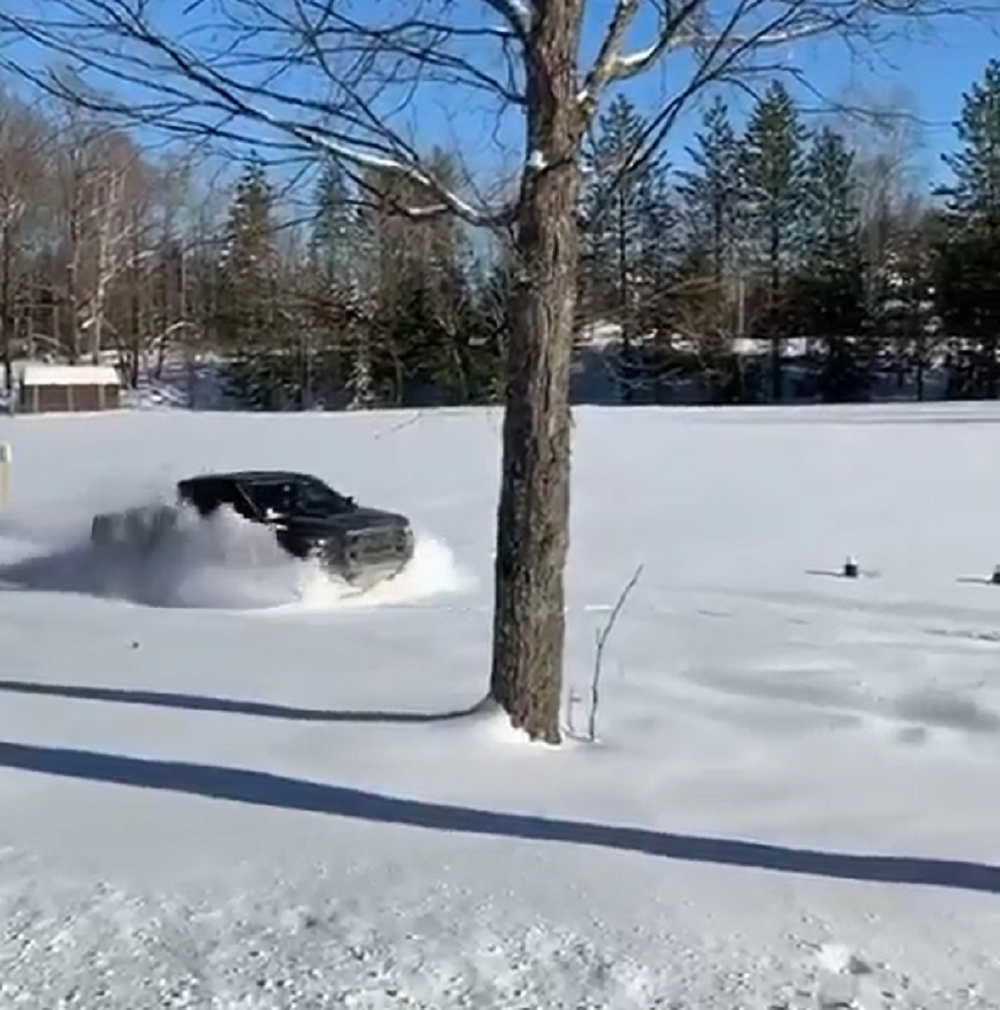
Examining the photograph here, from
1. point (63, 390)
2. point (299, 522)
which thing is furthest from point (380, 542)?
point (63, 390)

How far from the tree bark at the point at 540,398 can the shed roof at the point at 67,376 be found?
41.8 m

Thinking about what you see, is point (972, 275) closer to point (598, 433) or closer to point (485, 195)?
point (598, 433)

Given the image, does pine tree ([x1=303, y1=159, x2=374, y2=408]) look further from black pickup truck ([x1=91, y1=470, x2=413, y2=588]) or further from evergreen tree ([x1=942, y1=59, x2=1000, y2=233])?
evergreen tree ([x1=942, y1=59, x2=1000, y2=233])

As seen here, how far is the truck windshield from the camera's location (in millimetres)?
16375

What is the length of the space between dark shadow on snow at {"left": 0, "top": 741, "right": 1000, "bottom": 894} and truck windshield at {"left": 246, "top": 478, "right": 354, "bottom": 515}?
30.8 ft

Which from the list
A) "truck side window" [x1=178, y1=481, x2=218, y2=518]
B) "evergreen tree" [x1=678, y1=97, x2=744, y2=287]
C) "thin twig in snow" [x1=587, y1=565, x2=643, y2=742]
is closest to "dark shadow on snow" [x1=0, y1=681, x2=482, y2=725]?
"thin twig in snow" [x1=587, y1=565, x2=643, y2=742]

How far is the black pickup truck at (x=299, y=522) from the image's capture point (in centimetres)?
1577

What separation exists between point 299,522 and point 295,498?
0.63m

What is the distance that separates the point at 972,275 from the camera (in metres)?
51.1

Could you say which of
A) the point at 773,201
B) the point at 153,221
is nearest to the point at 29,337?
the point at 773,201

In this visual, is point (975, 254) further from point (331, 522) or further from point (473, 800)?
point (473, 800)

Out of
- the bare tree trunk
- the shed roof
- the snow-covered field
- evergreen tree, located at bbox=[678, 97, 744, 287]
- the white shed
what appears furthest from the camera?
the bare tree trunk

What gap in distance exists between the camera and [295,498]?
16594 millimetres

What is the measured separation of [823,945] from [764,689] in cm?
539
